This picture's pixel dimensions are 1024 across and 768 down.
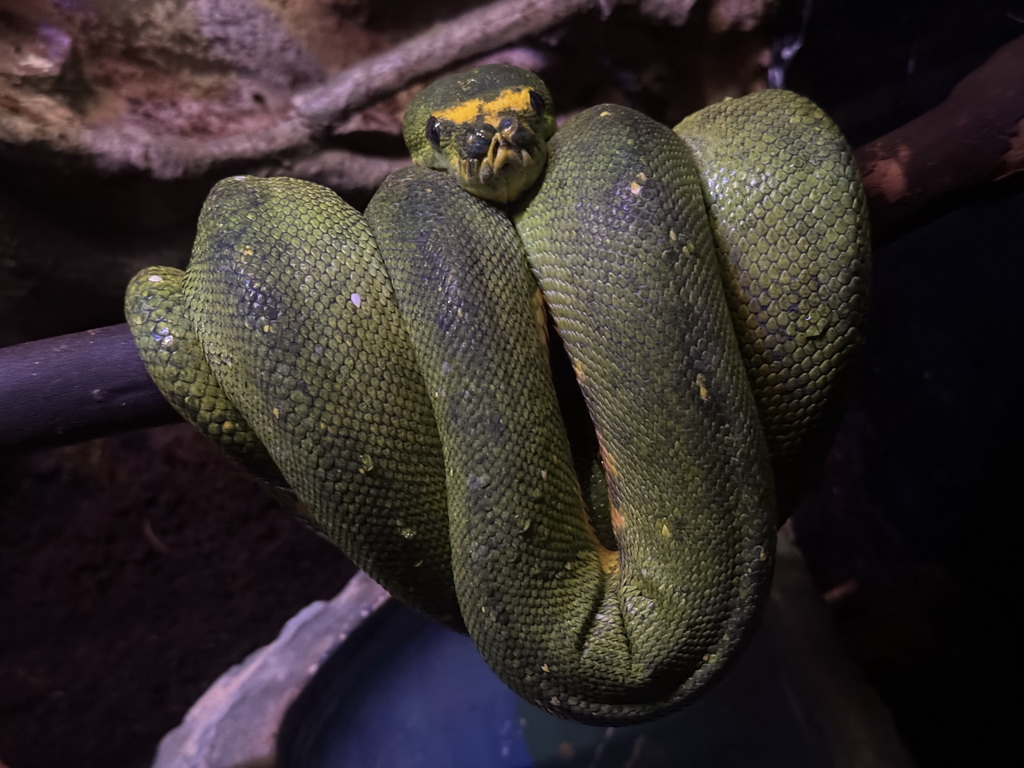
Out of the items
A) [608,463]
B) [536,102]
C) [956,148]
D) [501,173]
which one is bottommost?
[608,463]

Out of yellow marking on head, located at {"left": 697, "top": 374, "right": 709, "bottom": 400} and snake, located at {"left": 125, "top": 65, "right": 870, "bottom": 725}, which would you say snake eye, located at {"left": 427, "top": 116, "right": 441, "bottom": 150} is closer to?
snake, located at {"left": 125, "top": 65, "right": 870, "bottom": 725}

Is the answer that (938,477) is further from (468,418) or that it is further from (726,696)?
(468,418)

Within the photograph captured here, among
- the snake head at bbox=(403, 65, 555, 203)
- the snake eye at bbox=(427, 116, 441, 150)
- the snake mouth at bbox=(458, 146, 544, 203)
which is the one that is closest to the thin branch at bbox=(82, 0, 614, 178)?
the snake head at bbox=(403, 65, 555, 203)

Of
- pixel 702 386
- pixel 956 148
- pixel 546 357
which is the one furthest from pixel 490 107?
pixel 956 148

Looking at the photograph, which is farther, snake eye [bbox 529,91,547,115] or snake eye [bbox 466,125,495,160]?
snake eye [bbox 529,91,547,115]

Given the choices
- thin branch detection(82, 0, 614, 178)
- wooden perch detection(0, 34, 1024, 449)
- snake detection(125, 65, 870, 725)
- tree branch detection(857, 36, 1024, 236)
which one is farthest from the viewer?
thin branch detection(82, 0, 614, 178)

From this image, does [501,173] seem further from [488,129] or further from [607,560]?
[607,560]

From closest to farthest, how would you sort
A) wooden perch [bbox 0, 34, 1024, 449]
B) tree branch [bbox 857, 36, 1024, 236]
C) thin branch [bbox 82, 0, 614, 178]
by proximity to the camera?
wooden perch [bbox 0, 34, 1024, 449] < tree branch [bbox 857, 36, 1024, 236] < thin branch [bbox 82, 0, 614, 178]
